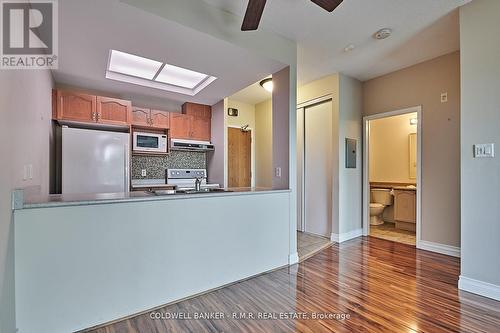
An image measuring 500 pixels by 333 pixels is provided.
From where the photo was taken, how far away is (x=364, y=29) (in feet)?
8.55

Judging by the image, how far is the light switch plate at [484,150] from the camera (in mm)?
2111

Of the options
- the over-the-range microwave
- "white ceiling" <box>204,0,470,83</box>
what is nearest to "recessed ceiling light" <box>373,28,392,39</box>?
"white ceiling" <box>204,0,470,83</box>

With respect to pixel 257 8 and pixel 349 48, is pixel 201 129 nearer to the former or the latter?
pixel 349 48

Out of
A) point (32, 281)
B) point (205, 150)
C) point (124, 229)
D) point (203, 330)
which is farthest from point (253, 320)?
point (205, 150)

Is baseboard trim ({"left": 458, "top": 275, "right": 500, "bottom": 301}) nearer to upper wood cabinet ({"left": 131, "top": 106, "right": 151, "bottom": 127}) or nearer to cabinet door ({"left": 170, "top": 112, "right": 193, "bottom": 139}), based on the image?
cabinet door ({"left": 170, "top": 112, "right": 193, "bottom": 139})

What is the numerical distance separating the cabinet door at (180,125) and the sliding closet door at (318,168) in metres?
2.16

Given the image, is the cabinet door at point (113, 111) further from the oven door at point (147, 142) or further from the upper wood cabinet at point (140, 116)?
the oven door at point (147, 142)

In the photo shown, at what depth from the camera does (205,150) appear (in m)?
4.65

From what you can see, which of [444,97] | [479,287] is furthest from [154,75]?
[479,287]

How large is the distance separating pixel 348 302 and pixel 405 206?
3243 mm

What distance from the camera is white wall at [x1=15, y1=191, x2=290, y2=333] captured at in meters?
1.55

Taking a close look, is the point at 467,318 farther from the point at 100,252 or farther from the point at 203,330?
the point at 100,252

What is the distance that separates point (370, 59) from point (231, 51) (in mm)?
2142

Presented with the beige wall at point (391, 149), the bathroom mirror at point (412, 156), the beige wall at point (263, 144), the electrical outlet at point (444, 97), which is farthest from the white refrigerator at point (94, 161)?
the bathroom mirror at point (412, 156)
